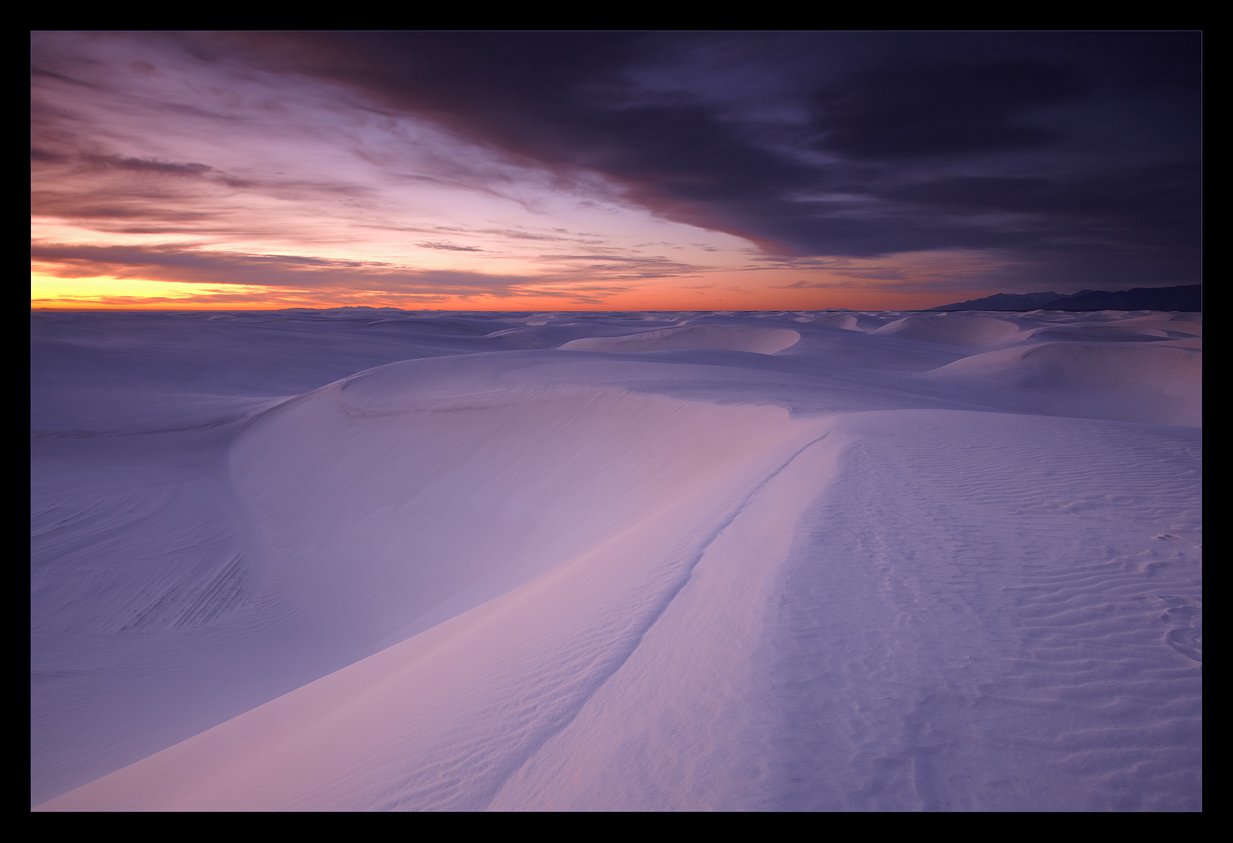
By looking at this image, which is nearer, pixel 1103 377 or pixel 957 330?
pixel 1103 377

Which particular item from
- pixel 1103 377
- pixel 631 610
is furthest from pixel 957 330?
pixel 631 610

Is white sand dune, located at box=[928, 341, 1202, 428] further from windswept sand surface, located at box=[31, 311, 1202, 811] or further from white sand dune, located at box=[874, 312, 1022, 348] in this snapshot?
white sand dune, located at box=[874, 312, 1022, 348]

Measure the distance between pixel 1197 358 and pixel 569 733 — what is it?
105ft

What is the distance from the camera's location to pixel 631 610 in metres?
4.47

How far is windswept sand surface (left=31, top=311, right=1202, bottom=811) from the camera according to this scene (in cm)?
298

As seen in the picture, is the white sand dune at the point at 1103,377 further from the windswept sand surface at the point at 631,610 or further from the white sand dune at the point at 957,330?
the white sand dune at the point at 957,330

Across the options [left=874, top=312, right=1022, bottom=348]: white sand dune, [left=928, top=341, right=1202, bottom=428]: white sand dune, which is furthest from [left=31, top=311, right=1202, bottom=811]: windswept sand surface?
[left=874, top=312, right=1022, bottom=348]: white sand dune

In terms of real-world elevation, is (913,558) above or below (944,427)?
below

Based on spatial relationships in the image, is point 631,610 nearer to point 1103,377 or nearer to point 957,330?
point 1103,377

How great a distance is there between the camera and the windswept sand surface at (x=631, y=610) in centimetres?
298

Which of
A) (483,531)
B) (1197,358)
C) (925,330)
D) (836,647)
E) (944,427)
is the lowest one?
(483,531)
